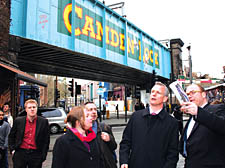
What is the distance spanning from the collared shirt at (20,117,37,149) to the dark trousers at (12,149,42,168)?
89 millimetres

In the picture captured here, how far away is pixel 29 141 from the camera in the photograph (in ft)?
13.5

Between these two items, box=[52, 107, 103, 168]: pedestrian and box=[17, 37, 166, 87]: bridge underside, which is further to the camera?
box=[17, 37, 166, 87]: bridge underside

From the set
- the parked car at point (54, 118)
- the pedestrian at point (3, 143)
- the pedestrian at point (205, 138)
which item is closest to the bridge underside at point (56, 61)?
the parked car at point (54, 118)

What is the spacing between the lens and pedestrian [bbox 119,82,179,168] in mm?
2787

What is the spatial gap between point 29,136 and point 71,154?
1.91 meters

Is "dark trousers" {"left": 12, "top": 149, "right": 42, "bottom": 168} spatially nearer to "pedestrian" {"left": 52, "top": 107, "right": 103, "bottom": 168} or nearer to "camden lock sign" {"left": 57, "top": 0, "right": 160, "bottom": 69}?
"pedestrian" {"left": 52, "top": 107, "right": 103, "bottom": 168}

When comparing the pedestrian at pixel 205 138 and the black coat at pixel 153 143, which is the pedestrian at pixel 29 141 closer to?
the black coat at pixel 153 143

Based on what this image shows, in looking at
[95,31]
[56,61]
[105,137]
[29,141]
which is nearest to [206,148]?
[105,137]

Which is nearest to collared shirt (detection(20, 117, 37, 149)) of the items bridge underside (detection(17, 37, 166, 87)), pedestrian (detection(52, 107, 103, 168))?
pedestrian (detection(52, 107, 103, 168))

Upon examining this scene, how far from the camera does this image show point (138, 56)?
2575 cm

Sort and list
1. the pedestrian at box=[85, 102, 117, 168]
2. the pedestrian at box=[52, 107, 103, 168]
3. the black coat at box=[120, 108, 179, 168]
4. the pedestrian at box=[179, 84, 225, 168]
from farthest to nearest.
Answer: the pedestrian at box=[85, 102, 117, 168]
the black coat at box=[120, 108, 179, 168]
the pedestrian at box=[52, 107, 103, 168]
the pedestrian at box=[179, 84, 225, 168]

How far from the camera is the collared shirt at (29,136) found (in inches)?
161

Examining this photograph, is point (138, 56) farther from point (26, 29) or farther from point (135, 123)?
point (135, 123)

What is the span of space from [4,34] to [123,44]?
13.9 metres
